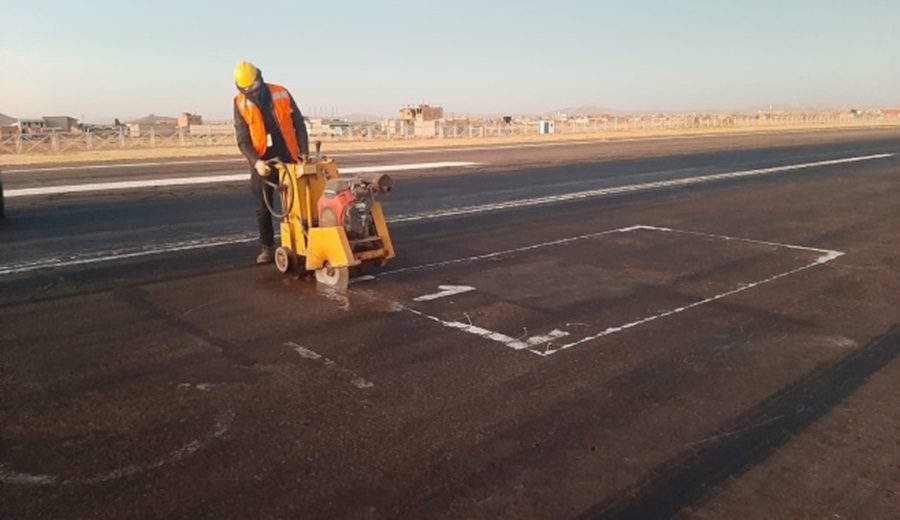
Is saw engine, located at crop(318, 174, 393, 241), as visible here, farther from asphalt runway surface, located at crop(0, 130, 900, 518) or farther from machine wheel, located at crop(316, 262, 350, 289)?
asphalt runway surface, located at crop(0, 130, 900, 518)

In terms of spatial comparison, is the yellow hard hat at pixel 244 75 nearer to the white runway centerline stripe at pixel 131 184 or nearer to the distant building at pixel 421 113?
the white runway centerline stripe at pixel 131 184

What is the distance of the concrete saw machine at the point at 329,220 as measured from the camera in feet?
20.7

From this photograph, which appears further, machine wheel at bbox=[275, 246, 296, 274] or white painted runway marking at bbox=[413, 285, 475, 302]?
machine wheel at bbox=[275, 246, 296, 274]

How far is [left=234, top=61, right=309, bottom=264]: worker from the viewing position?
670 cm

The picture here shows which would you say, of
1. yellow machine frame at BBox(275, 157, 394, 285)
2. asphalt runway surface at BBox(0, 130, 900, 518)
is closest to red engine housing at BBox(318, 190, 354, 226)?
yellow machine frame at BBox(275, 157, 394, 285)

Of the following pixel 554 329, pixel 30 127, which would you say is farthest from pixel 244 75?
pixel 30 127

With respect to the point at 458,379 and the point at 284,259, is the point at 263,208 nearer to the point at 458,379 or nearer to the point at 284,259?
the point at 284,259

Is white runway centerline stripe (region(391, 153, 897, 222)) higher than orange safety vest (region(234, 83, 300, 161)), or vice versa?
orange safety vest (region(234, 83, 300, 161))

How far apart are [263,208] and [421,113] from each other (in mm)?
61577

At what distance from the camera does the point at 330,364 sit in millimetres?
4574

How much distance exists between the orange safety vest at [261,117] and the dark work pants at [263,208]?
0.29m

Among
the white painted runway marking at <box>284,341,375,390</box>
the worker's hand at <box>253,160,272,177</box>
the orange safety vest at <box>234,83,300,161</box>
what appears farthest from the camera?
the orange safety vest at <box>234,83,300,161</box>

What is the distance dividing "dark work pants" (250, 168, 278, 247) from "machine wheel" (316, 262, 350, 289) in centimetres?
122

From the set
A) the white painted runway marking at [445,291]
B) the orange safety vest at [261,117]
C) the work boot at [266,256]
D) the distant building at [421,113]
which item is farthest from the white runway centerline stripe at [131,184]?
the distant building at [421,113]
